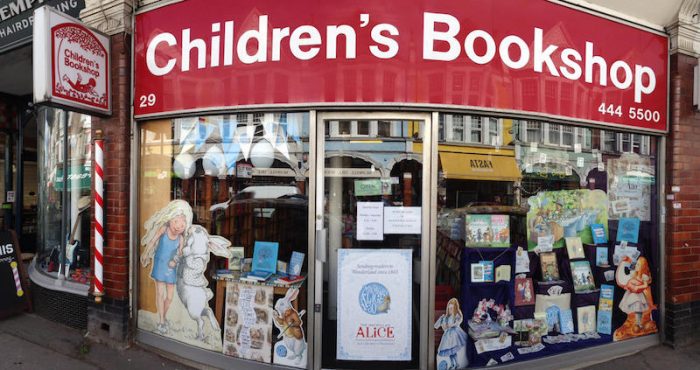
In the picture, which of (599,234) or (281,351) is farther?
(599,234)

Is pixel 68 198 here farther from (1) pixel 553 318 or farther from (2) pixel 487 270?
(1) pixel 553 318

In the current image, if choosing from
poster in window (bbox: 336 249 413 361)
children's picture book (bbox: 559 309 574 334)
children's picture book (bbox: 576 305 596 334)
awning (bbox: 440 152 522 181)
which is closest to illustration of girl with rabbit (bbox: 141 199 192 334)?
poster in window (bbox: 336 249 413 361)

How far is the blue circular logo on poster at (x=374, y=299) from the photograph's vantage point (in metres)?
3.47

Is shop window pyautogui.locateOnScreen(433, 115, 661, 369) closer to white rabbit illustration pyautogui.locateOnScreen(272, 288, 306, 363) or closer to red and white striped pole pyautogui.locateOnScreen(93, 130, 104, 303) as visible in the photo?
white rabbit illustration pyautogui.locateOnScreen(272, 288, 306, 363)

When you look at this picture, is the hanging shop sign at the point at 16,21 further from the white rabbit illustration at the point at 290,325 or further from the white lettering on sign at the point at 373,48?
the white rabbit illustration at the point at 290,325

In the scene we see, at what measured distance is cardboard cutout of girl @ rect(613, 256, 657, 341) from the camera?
4.23 meters

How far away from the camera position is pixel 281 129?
3643 millimetres

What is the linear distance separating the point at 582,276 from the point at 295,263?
3.01 m

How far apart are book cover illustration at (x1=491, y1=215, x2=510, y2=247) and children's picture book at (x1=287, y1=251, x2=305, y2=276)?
71.3 inches

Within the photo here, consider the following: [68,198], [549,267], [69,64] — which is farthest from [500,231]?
[68,198]

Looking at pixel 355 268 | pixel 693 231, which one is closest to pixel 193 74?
pixel 355 268

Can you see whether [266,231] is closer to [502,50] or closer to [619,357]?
[502,50]

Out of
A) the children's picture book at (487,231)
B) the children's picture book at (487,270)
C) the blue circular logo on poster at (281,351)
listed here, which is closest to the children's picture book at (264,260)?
the blue circular logo on poster at (281,351)

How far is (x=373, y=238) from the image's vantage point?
11.4 ft
